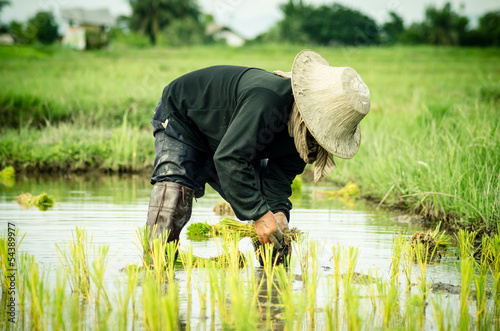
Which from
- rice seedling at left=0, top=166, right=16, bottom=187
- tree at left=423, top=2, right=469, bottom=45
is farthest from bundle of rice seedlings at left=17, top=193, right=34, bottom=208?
tree at left=423, top=2, right=469, bottom=45

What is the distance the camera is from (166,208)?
132 inches

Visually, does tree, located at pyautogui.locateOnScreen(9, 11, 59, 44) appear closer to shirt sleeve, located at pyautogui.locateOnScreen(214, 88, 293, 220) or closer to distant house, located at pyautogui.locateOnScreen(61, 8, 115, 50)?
distant house, located at pyautogui.locateOnScreen(61, 8, 115, 50)

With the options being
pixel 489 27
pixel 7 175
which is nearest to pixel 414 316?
pixel 7 175

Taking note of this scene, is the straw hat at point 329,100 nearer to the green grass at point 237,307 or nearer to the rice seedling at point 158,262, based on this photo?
the green grass at point 237,307

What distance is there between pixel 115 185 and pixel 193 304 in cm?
414

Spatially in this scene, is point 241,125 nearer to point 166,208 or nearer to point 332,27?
point 166,208

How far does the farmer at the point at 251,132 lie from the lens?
297cm

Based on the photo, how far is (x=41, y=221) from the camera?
4.77 metres

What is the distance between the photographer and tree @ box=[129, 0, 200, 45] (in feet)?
160

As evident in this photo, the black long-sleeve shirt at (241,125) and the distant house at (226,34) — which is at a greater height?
the distant house at (226,34)

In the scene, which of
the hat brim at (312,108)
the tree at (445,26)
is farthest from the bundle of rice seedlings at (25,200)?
the tree at (445,26)

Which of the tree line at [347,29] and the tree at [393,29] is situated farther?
the tree at [393,29]

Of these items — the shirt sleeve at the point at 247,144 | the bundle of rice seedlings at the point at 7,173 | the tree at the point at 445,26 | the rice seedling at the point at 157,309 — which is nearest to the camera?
the rice seedling at the point at 157,309

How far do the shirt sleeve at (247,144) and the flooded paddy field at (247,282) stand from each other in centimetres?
32
